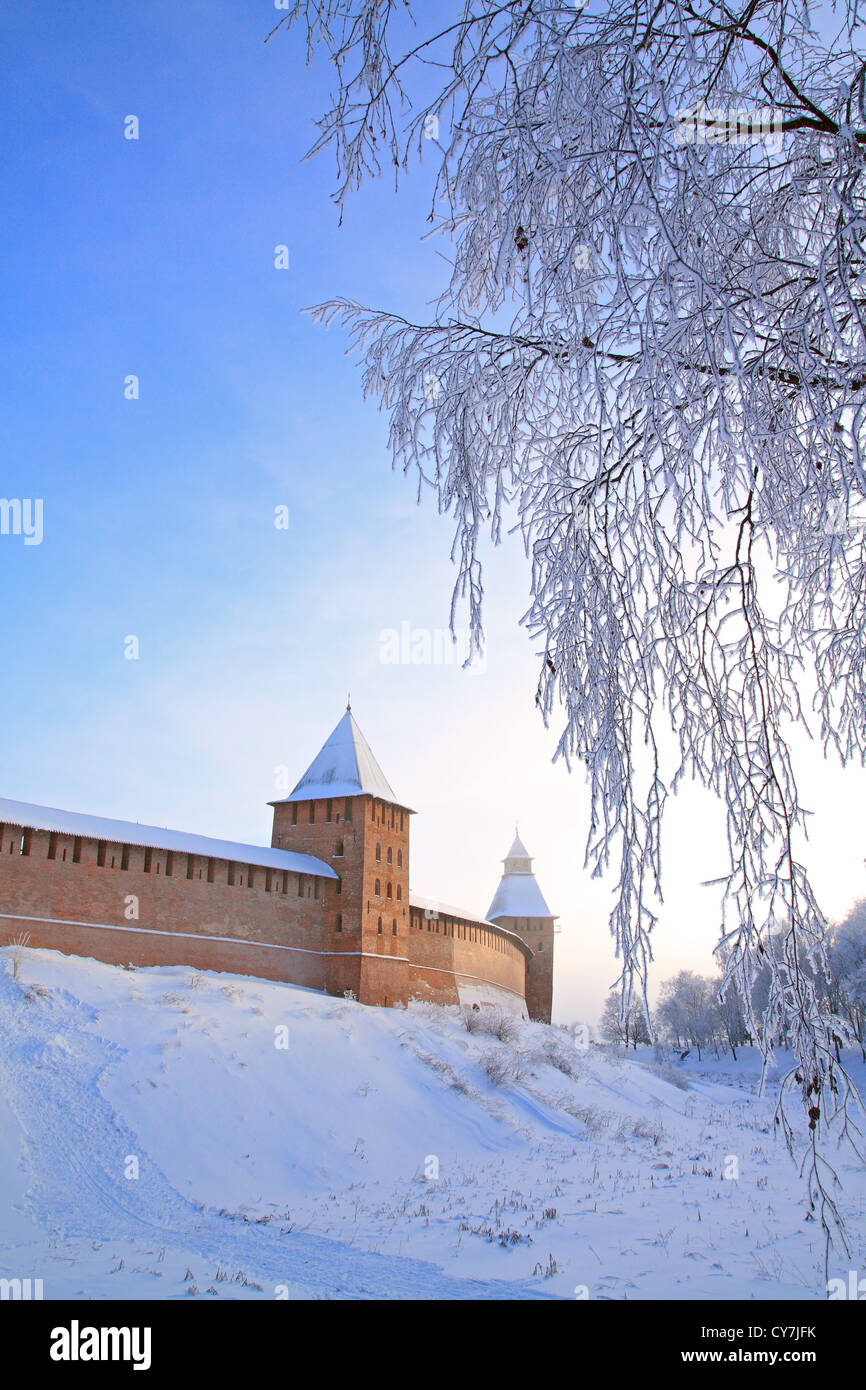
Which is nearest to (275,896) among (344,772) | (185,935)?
(185,935)

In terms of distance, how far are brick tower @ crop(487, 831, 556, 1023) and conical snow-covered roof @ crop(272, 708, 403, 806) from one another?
69.7ft

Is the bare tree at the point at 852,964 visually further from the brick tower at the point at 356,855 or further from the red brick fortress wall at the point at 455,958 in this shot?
the brick tower at the point at 356,855

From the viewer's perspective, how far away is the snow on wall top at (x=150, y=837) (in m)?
15.8

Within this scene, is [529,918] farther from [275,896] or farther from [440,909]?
[275,896]

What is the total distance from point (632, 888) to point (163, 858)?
17041mm

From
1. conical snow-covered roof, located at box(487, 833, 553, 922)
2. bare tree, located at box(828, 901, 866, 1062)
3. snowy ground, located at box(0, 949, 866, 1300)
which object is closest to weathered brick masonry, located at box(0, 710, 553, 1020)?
snowy ground, located at box(0, 949, 866, 1300)

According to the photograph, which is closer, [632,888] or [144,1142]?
[632,888]

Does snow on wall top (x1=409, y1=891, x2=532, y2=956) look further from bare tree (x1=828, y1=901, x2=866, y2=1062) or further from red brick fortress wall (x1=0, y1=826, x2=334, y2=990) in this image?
bare tree (x1=828, y1=901, x2=866, y2=1062)

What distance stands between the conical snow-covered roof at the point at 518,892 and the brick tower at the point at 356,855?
21238mm

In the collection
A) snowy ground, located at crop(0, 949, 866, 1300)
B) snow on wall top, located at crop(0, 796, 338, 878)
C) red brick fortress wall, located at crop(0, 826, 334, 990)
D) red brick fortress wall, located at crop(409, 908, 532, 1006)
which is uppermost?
snow on wall top, located at crop(0, 796, 338, 878)

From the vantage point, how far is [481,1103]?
616 inches

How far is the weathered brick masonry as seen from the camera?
1557 cm
